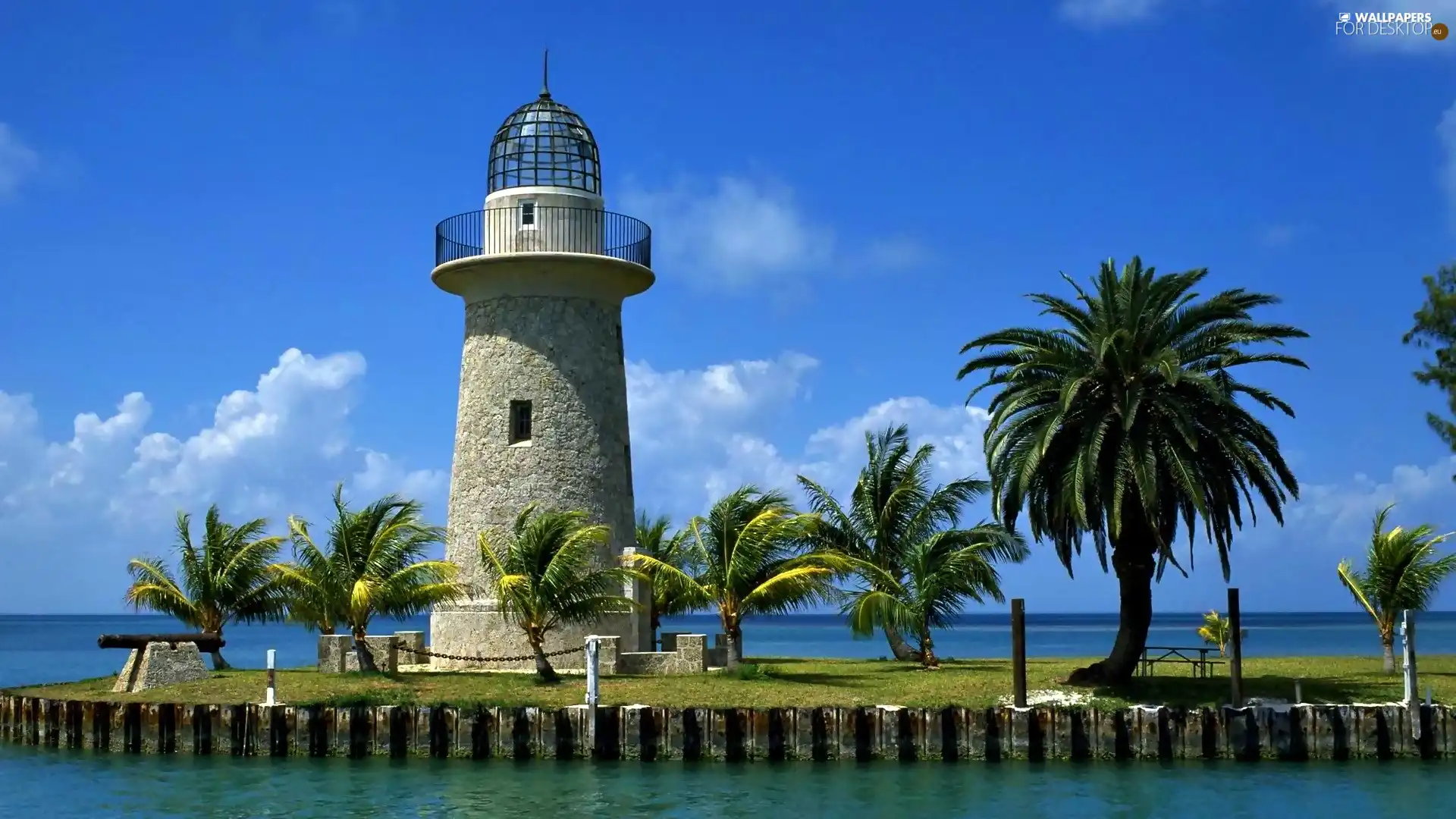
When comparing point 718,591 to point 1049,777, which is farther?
point 718,591

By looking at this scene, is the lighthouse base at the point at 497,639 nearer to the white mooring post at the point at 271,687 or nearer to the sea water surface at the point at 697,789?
the white mooring post at the point at 271,687

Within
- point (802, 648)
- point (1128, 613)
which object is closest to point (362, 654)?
point (1128, 613)

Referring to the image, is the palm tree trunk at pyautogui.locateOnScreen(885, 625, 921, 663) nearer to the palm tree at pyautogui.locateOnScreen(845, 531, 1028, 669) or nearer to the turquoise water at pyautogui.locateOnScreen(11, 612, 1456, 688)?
the palm tree at pyautogui.locateOnScreen(845, 531, 1028, 669)

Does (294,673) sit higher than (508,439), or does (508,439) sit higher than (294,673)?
(508,439)

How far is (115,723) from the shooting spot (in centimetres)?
2723

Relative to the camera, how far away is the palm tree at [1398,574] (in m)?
32.9

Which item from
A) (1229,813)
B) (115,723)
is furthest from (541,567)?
(1229,813)

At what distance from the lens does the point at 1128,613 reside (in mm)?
28484

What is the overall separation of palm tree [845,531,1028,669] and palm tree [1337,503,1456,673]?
782cm

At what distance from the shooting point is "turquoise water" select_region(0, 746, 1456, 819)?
22.4 metres

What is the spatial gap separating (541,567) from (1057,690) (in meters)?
10.5

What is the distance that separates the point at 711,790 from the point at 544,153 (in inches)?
685

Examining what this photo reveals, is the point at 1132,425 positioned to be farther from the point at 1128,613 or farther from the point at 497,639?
the point at 497,639

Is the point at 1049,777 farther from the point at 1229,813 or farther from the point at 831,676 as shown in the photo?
the point at 831,676
